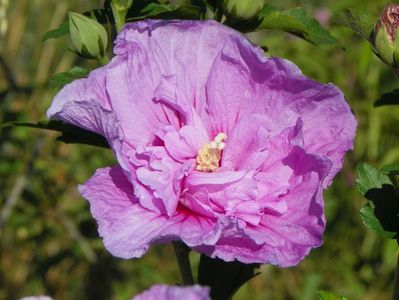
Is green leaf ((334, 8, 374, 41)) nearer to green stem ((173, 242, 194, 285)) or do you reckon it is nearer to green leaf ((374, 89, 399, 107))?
green leaf ((374, 89, 399, 107))

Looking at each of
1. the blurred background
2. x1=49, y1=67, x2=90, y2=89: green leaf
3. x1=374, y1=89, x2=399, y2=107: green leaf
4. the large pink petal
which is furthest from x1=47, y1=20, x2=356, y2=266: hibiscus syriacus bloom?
the blurred background

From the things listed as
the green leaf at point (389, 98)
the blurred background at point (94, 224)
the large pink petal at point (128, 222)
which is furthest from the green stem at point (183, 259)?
the blurred background at point (94, 224)

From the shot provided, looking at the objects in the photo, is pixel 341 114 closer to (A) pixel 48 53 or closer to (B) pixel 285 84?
(B) pixel 285 84

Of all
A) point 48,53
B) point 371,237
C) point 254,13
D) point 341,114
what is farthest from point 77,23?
point 48,53

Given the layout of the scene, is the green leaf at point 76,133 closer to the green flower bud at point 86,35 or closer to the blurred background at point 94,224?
the green flower bud at point 86,35

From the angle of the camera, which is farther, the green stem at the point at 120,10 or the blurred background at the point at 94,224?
the blurred background at the point at 94,224

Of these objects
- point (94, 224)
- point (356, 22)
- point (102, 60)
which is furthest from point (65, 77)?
point (94, 224)
